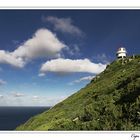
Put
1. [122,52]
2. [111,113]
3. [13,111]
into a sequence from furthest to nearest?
[13,111] < [122,52] < [111,113]

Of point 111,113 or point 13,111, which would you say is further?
point 13,111

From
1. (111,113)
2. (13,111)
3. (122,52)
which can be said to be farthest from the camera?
(13,111)

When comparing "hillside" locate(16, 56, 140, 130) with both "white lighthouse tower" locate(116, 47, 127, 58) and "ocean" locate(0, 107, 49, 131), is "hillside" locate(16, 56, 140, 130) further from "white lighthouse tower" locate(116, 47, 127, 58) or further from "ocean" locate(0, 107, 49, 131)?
"white lighthouse tower" locate(116, 47, 127, 58)

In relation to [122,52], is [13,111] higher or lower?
lower

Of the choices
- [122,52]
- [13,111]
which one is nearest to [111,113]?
[122,52]

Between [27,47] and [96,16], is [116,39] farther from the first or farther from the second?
[27,47]

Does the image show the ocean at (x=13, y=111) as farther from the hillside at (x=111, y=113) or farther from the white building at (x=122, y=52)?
the white building at (x=122, y=52)

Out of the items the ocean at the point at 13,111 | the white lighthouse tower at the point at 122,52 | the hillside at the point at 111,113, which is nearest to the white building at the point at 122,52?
the white lighthouse tower at the point at 122,52

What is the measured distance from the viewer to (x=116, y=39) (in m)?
14.4

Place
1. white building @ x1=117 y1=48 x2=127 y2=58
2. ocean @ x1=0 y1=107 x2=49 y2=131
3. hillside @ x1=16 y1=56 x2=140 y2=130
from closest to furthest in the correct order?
hillside @ x1=16 y1=56 x2=140 y2=130 → white building @ x1=117 y1=48 x2=127 y2=58 → ocean @ x1=0 y1=107 x2=49 y2=131

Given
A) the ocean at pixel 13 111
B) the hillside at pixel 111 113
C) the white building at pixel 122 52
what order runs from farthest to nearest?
the ocean at pixel 13 111 → the white building at pixel 122 52 → the hillside at pixel 111 113

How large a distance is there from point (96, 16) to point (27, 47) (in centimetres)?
240

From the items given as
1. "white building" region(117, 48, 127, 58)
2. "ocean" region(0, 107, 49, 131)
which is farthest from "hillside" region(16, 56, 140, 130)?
"white building" region(117, 48, 127, 58)

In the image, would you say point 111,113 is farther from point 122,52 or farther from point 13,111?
point 13,111
